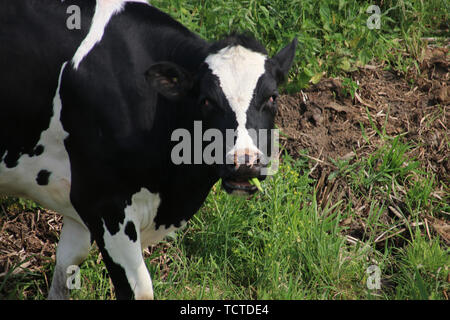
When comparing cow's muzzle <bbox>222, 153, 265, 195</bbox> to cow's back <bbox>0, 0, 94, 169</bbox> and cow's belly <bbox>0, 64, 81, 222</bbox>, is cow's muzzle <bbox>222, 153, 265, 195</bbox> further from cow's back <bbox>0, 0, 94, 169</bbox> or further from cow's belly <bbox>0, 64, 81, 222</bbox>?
cow's back <bbox>0, 0, 94, 169</bbox>

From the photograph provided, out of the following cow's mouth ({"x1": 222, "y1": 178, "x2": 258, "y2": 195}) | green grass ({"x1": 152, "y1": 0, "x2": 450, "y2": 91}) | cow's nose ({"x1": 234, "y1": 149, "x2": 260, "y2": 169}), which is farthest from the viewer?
green grass ({"x1": 152, "y1": 0, "x2": 450, "y2": 91})

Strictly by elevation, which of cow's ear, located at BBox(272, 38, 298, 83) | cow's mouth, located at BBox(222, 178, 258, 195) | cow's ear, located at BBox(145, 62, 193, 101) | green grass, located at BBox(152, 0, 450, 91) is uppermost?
green grass, located at BBox(152, 0, 450, 91)

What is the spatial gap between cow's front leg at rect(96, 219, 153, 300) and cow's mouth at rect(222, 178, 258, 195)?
73 centimetres

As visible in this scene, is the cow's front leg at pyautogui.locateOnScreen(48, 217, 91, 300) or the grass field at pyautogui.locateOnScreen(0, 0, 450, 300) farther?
the grass field at pyautogui.locateOnScreen(0, 0, 450, 300)

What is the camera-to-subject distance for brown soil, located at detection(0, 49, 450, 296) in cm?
589

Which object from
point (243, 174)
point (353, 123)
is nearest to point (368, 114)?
point (353, 123)

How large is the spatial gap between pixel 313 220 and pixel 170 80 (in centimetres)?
185

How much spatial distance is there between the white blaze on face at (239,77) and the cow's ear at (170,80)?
18cm

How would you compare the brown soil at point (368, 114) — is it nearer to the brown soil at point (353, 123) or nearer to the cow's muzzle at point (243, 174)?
the brown soil at point (353, 123)

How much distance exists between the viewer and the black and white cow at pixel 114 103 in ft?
14.1

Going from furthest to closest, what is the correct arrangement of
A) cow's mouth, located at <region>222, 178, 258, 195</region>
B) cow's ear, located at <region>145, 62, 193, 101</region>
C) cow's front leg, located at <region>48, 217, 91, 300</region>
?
cow's front leg, located at <region>48, 217, 91, 300</region>, cow's ear, located at <region>145, 62, 193, 101</region>, cow's mouth, located at <region>222, 178, 258, 195</region>

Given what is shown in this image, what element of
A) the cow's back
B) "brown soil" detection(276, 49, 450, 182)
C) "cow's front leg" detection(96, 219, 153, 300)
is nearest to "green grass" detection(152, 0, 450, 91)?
"brown soil" detection(276, 49, 450, 182)

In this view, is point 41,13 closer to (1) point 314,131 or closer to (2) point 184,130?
(2) point 184,130
